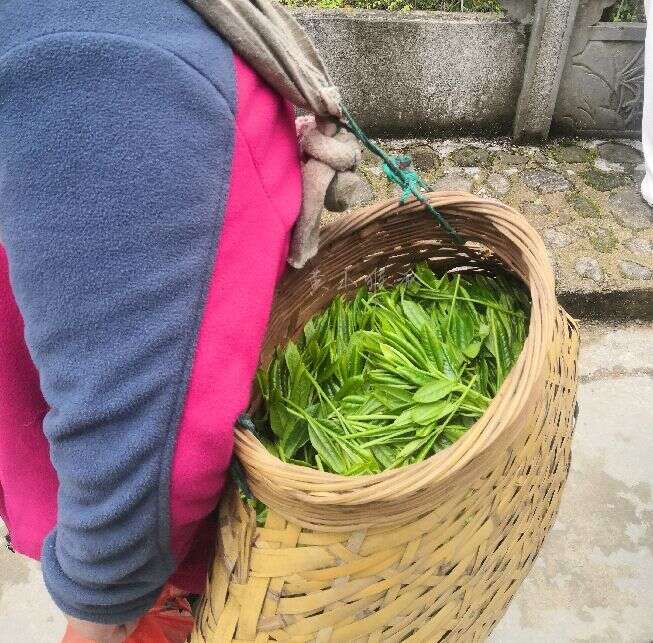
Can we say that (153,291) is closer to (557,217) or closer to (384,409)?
(384,409)

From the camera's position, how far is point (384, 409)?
1.22 metres

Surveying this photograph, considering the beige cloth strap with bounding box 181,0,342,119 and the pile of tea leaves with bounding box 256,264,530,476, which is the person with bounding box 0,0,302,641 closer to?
the beige cloth strap with bounding box 181,0,342,119

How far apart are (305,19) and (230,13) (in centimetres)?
214

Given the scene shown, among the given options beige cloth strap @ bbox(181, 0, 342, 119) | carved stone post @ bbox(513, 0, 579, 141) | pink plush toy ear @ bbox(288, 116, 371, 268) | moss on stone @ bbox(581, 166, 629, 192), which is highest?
beige cloth strap @ bbox(181, 0, 342, 119)

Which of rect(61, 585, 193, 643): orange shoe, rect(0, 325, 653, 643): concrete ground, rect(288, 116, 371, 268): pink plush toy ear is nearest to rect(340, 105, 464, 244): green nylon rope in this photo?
rect(288, 116, 371, 268): pink plush toy ear

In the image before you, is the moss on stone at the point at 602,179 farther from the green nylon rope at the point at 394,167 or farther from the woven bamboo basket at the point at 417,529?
the woven bamboo basket at the point at 417,529

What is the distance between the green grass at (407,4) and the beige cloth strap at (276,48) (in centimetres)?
214

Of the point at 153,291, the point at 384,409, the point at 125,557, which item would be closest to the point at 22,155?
the point at 153,291

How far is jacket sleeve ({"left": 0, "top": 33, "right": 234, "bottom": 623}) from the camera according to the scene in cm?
69

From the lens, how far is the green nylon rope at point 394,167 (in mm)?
1064

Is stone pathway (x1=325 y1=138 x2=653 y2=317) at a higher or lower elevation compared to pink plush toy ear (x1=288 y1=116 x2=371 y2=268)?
lower

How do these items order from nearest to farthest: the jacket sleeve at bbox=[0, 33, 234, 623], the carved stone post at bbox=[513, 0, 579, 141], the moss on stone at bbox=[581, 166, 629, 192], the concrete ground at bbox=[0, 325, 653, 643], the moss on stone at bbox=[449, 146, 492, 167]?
1. the jacket sleeve at bbox=[0, 33, 234, 623]
2. the concrete ground at bbox=[0, 325, 653, 643]
3. the carved stone post at bbox=[513, 0, 579, 141]
4. the moss on stone at bbox=[581, 166, 629, 192]
5. the moss on stone at bbox=[449, 146, 492, 167]

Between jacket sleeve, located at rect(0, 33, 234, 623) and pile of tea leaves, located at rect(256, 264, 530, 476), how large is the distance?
1.38 feet

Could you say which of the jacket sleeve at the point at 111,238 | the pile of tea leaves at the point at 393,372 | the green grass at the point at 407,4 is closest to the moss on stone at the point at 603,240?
the green grass at the point at 407,4
